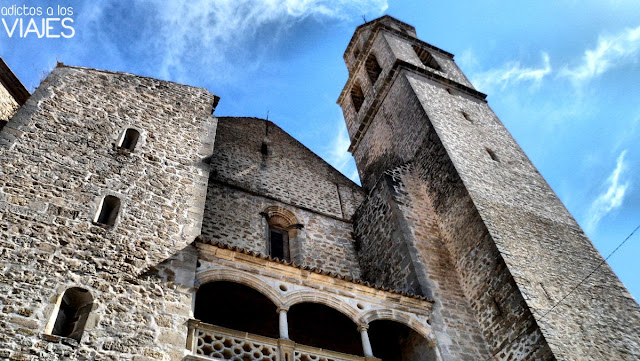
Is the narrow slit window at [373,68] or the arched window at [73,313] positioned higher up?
the narrow slit window at [373,68]

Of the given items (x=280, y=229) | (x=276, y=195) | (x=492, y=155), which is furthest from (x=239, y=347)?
(x=492, y=155)

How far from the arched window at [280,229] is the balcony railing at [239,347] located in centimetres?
395

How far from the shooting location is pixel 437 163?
1252 cm

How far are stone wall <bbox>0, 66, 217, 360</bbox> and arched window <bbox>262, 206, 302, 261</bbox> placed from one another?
Answer: 2644mm

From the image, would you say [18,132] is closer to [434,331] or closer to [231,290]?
[231,290]

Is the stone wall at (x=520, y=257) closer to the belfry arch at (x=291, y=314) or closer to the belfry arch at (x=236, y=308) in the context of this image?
the belfry arch at (x=291, y=314)

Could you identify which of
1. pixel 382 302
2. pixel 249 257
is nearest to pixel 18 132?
pixel 249 257

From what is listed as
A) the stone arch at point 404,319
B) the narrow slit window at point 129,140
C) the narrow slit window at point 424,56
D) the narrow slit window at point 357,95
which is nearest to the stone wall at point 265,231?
the narrow slit window at point 129,140

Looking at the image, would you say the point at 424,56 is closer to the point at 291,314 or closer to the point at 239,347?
the point at 291,314

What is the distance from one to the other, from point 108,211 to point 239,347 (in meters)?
3.15

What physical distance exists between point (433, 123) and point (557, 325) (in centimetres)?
654

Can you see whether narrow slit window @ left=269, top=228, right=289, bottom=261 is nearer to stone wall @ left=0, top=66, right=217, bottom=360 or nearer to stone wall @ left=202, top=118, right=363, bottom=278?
stone wall @ left=202, top=118, right=363, bottom=278

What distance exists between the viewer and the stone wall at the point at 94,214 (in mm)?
6277

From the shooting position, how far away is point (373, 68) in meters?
20.4
